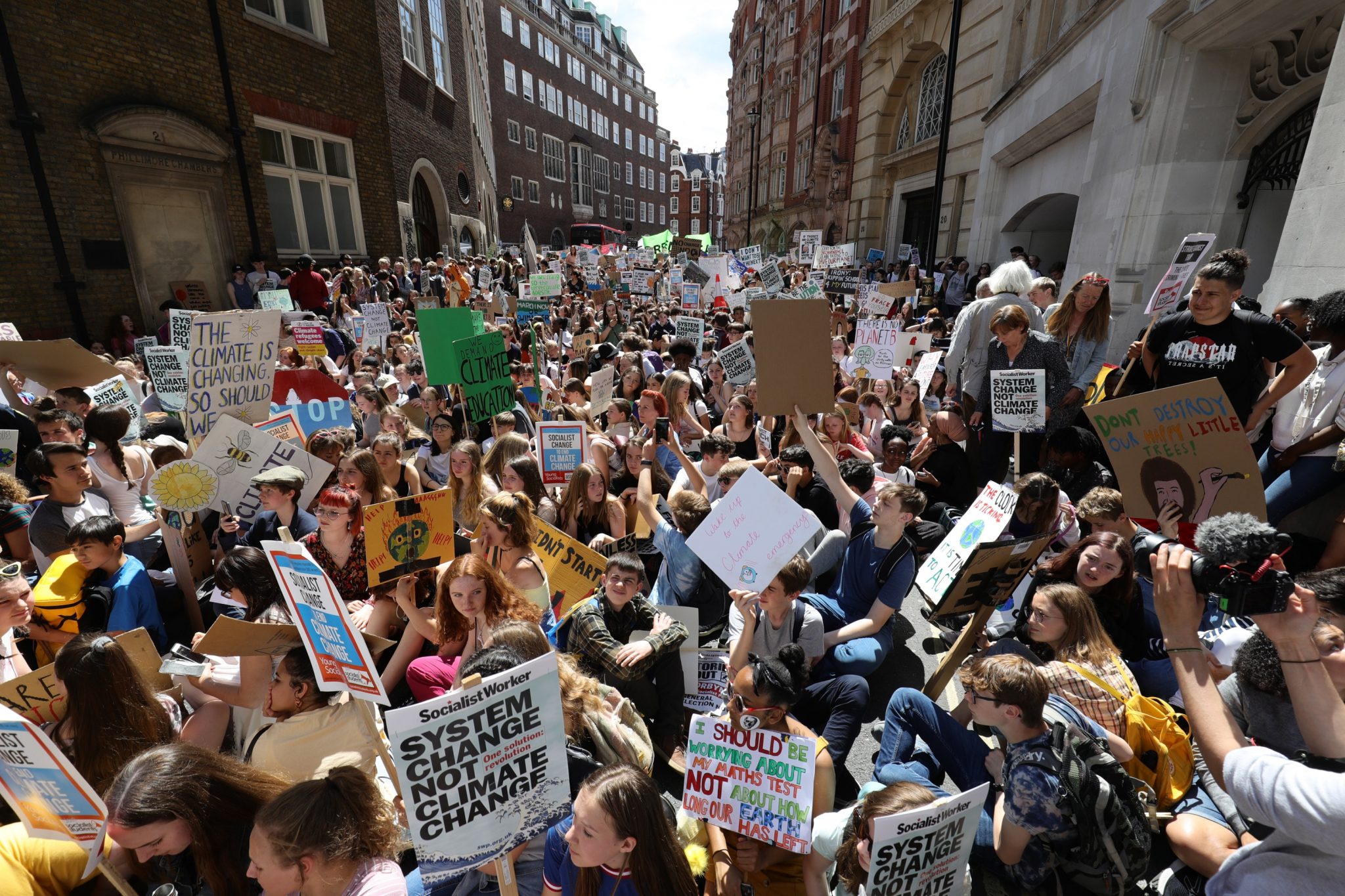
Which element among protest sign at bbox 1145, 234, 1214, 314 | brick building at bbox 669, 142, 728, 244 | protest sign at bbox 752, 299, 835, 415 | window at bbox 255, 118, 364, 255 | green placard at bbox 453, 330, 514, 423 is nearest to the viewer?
protest sign at bbox 752, 299, 835, 415

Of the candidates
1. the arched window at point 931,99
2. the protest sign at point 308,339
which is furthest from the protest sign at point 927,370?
the arched window at point 931,99

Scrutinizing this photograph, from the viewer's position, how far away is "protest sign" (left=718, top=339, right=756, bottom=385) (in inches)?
290

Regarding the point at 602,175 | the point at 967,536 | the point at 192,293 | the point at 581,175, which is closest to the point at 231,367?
the point at 967,536

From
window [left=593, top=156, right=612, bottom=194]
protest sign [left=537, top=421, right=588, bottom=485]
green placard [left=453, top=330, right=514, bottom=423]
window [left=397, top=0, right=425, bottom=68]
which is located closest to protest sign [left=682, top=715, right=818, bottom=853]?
protest sign [left=537, top=421, right=588, bottom=485]

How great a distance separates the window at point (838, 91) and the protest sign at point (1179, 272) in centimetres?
2790

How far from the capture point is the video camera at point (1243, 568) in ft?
5.56

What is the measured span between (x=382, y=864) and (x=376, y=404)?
5462mm

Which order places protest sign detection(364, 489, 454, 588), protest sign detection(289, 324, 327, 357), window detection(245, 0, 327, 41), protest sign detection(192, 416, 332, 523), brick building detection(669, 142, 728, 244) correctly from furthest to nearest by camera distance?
brick building detection(669, 142, 728, 244)
window detection(245, 0, 327, 41)
protest sign detection(289, 324, 327, 357)
protest sign detection(192, 416, 332, 523)
protest sign detection(364, 489, 454, 588)

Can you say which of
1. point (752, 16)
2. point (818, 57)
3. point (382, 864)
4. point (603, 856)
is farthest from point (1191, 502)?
point (752, 16)

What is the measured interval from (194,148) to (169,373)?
8501mm

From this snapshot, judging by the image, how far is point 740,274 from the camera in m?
19.2

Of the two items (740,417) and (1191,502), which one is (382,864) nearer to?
(1191,502)

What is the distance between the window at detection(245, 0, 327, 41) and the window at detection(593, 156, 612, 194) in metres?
45.6

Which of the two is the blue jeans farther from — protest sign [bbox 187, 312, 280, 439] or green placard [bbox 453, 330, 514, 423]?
protest sign [bbox 187, 312, 280, 439]
